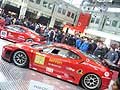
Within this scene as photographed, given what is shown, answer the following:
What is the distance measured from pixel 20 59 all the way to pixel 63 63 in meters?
1.49

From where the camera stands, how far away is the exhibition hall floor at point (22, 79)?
7.40 meters

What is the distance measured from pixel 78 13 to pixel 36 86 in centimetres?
5015

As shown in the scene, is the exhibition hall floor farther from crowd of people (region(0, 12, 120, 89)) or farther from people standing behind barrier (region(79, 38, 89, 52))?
people standing behind barrier (region(79, 38, 89, 52))

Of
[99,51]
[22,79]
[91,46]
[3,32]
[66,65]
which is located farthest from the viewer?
[91,46]

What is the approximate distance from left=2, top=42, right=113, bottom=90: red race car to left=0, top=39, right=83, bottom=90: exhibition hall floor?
228mm

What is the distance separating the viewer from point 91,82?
9.46 meters

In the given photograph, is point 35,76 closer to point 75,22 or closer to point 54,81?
point 54,81

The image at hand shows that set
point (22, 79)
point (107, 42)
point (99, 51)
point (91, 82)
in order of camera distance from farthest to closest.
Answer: point (107, 42)
point (99, 51)
point (91, 82)
point (22, 79)

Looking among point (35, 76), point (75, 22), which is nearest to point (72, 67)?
point (35, 76)

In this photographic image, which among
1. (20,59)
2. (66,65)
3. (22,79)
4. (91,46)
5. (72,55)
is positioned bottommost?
(22,79)

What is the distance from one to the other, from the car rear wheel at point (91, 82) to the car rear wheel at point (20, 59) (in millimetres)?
2043

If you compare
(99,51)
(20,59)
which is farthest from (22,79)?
(99,51)

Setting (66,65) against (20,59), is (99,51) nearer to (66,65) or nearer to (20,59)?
(66,65)

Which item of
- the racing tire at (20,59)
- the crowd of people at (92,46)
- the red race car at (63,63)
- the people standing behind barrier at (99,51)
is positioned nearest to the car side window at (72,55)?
the red race car at (63,63)
